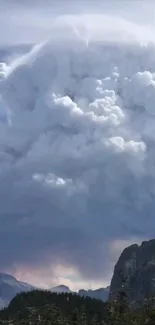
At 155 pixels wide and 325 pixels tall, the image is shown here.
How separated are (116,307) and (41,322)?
32.4m

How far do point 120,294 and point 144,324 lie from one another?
12157mm

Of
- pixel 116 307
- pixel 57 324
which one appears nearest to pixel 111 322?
pixel 116 307

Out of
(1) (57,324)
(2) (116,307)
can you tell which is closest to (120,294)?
(2) (116,307)

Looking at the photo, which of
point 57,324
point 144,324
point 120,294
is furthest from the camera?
point 57,324

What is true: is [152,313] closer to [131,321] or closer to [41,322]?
[131,321]

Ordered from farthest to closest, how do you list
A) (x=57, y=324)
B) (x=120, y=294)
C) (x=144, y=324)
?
(x=57, y=324), (x=120, y=294), (x=144, y=324)

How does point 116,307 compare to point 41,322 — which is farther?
point 41,322

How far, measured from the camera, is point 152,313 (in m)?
164

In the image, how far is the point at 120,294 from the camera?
17288cm

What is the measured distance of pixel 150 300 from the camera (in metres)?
182

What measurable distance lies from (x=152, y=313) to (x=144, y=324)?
2964mm

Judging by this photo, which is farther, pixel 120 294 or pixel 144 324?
pixel 120 294

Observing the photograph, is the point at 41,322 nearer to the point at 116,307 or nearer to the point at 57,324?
the point at 57,324

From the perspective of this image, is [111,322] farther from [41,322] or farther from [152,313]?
[41,322]
